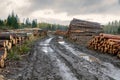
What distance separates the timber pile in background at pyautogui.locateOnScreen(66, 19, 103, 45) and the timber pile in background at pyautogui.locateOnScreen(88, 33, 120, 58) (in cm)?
1164

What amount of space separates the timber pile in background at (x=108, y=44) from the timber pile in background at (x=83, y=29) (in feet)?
38.2

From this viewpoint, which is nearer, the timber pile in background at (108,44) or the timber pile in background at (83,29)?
the timber pile in background at (108,44)

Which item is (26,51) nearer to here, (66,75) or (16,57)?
(16,57)

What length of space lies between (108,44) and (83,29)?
1675cm

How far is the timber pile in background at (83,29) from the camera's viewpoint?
36.1 m

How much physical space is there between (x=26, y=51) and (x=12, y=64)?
20.8 feet

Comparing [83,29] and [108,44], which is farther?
[83,29]

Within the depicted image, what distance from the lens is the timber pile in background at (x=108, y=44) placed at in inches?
715

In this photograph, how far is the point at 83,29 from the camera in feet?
120

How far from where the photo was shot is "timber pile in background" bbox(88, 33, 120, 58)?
1817 centimetres

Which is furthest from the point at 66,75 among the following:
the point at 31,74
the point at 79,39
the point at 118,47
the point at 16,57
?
the point at 79,39

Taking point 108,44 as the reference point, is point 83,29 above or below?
above

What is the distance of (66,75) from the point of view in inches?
415

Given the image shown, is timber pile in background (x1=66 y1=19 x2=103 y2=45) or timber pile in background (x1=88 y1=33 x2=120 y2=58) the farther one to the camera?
timber pile in background (x1=66 y1=19 x2=103 y2=45)
